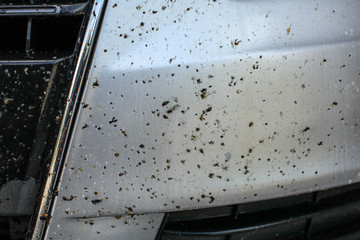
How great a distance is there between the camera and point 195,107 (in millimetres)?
874

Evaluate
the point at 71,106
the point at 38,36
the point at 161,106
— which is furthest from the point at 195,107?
the point at 38,36

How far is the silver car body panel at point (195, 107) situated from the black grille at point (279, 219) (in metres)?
0.09

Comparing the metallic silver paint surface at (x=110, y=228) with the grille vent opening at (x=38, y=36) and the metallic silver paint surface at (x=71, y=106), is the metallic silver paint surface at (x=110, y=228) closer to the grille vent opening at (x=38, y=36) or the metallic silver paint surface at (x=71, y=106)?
the metallic silver paint surface at (x=71, y=106)

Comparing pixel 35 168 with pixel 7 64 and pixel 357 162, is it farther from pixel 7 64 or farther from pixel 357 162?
pixel 357 162

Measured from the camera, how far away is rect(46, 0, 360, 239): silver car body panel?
33.8 inches

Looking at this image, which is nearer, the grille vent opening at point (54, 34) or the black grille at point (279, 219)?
the grille vent opening at point (54, 34)

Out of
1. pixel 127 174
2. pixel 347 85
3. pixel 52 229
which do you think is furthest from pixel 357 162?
pixel 52 229

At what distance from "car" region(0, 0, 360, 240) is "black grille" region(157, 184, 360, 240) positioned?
91 millimetres

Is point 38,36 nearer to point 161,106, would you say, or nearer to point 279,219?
point 161,106

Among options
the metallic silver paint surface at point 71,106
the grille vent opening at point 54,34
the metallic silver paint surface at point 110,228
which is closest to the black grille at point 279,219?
the metallic silver paint surface at point 110,228

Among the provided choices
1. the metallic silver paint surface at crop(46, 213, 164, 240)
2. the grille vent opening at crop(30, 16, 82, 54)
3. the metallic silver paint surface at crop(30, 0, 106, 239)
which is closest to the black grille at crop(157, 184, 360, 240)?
the metallic silver paint surface at crop(46, 213, 164, 240)

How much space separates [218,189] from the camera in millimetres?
920

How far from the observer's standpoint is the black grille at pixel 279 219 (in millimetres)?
1016

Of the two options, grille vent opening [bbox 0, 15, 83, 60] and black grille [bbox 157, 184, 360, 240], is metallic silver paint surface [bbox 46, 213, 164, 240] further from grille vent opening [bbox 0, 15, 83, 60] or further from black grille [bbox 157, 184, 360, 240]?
grille vent opening [bbox 0, 15, 83, 60]
